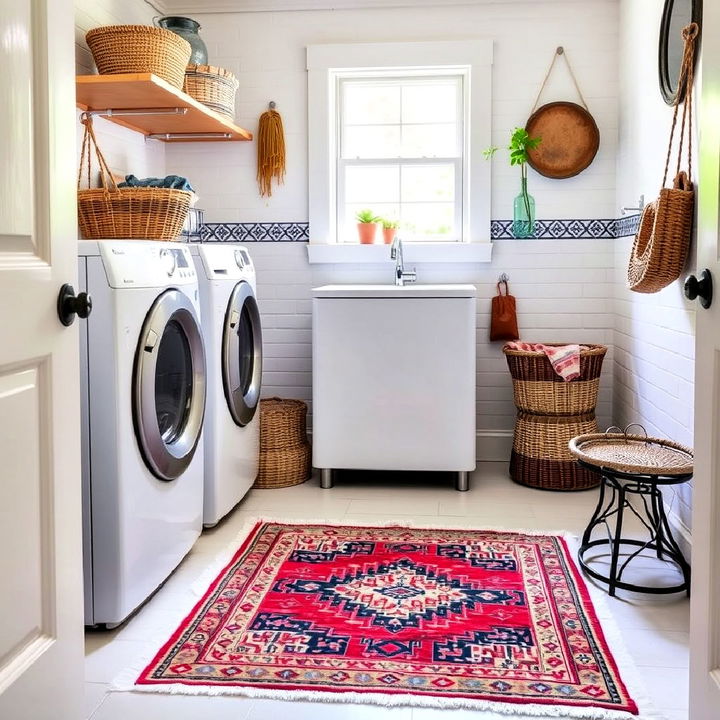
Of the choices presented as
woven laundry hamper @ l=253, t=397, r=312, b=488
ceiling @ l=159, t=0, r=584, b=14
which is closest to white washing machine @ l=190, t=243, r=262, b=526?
woven laundry hamper @ l=253, t=397, r=312, b=488

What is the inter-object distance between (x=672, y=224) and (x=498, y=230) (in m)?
1.59

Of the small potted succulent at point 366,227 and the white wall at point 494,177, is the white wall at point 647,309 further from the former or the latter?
the small potted succulent at point 366,227

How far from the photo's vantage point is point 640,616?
2.56 metres

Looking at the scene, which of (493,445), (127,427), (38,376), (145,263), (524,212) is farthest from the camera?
(493,445)

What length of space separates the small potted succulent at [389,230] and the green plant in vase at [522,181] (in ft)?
1.87

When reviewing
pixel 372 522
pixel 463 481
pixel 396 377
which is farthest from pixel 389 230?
pixel 372 522

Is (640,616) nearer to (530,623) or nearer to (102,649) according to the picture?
(530,623)

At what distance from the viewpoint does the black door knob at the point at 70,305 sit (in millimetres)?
1630

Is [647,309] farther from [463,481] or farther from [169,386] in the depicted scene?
[169,386]

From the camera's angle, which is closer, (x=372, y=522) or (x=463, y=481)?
(x=372, y=522)

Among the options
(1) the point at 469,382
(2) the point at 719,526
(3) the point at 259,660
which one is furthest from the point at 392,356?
(2) the point at 719,526

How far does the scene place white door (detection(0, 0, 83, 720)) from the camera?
1457 mm

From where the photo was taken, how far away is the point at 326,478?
13.1ft

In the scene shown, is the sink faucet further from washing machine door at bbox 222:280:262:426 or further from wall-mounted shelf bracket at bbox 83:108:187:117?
wall-mounted shelf bracket at bbox 83:108:187:117
